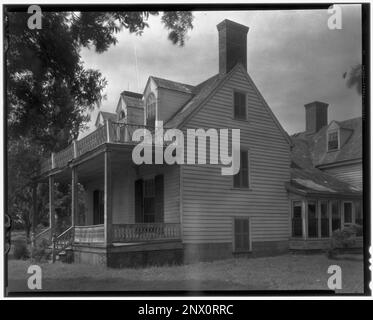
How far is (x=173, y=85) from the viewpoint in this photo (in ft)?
25.7

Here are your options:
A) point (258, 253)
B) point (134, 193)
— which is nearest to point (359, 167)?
point (258, 253)

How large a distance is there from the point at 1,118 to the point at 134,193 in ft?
10.4

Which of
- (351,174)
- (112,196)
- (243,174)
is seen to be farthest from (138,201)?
(351,174)

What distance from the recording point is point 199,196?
8016 mm

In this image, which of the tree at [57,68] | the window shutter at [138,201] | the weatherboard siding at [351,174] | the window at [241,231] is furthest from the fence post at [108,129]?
the weatherboard siding at [351,174]

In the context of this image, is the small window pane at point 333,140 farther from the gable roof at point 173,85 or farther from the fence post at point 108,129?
the fence post at point 108,129

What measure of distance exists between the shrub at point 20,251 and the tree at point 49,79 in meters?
0.34

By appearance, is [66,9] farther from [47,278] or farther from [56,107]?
[47,278]

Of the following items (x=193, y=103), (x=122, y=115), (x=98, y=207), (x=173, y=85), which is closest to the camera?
(x=173, y=85)

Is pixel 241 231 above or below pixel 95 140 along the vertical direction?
below

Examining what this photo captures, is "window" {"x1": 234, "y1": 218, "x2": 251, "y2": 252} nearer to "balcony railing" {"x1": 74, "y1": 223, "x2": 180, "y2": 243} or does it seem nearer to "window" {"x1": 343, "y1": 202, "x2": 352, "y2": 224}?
"balcony railing" {"x1": 74, "y1": 223, "x2": 180, "y2": 243}

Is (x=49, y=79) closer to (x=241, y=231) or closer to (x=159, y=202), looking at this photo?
(x=159, y=202)

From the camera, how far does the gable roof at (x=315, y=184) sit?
25.8ft

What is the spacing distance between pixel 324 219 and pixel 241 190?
4.56 ft
